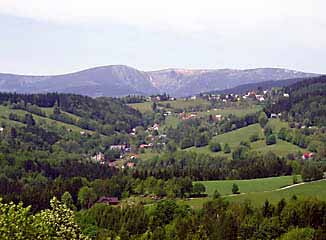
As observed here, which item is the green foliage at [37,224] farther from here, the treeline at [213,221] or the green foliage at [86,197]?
the green foliage at [86,197]

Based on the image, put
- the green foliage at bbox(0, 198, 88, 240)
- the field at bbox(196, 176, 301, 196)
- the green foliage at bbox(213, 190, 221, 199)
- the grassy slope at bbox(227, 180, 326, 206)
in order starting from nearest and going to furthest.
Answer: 1. the green foliage at bbox(0, 198, 88, 240)
2. the grassy slope at bbox(227, 180, 326, 206)
3. the green foliage at bbox(213, 190, 221, 199)
4. the field at bbox(196, 176, 301, 196)

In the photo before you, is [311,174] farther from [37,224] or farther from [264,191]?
[37,224]

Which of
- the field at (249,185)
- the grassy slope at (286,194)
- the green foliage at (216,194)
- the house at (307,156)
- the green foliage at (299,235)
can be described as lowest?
the house at (307,156)

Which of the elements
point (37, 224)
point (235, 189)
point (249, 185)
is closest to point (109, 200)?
point (235, 189)

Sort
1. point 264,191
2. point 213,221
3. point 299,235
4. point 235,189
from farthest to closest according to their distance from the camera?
point 235,189, point 264,191, point 213,221, point 299,235

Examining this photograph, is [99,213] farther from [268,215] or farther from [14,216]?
[14,216]

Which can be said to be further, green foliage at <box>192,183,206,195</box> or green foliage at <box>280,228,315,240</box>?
green foliage at <box>192,183,206,195</box>

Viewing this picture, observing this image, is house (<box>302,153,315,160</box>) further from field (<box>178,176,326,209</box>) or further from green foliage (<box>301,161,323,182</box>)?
green foliage (<box>301,161,323,182</box>)

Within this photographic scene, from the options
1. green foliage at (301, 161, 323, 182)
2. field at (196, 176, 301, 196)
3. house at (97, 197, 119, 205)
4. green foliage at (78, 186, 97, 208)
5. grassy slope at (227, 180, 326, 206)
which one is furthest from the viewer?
green foliage at (301, 161, 323, 182)

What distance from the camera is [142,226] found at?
3856 inches

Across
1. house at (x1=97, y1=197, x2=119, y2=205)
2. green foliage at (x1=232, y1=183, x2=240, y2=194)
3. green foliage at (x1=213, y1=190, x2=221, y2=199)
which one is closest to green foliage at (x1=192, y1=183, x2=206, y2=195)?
green foliage at (x1=213, y1=190, x2=221, y2=199)

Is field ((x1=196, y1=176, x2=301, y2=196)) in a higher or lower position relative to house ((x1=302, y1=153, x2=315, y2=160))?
higher

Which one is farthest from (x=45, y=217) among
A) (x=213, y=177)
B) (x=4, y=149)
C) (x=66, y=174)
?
(x=4, y=149)

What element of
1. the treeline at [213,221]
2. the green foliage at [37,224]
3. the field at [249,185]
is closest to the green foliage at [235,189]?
the field at [249,185]
